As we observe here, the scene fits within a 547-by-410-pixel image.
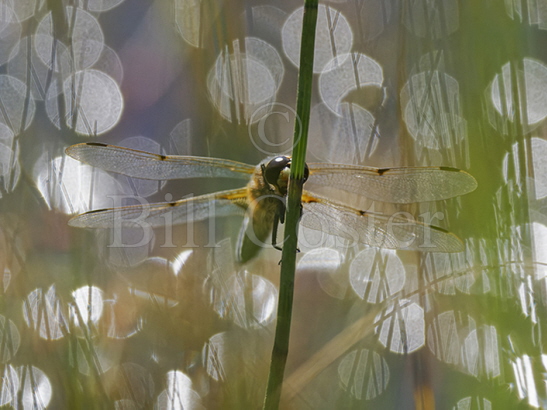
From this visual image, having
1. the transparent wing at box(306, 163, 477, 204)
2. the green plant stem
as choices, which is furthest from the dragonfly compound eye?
the green plant stem

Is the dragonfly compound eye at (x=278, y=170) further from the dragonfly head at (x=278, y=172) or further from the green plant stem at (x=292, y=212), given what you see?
the green plant stem at (x=292, y=212)

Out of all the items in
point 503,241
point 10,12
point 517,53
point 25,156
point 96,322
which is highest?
point 10,12

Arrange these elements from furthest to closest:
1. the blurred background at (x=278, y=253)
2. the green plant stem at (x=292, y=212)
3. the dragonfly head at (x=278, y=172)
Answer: the blurred background at (x=278, y=253) < the dragonfly head at (x=278, y=172) < the green plant stem at (x=292, y=212)

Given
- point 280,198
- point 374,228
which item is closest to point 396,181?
point 374,228

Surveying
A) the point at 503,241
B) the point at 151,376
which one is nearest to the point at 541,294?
the point at 503,241

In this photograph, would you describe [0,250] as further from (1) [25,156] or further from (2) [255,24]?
(2) [255,24]

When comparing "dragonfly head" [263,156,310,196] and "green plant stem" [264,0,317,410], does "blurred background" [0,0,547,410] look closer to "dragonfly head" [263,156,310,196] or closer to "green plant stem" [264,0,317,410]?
"dragonfly head" [263,156,310,196]

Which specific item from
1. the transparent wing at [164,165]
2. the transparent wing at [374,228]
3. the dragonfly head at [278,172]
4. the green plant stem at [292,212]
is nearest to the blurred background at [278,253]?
the transparent wing at [374,228]
